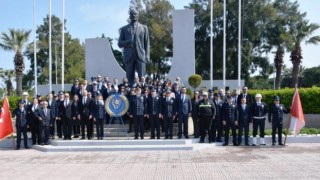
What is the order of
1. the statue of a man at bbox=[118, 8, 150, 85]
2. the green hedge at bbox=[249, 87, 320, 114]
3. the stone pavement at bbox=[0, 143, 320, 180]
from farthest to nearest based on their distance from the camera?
the green hedge at bbox=[249, 87, 320, 114] < the statue of a man at bbox=[118, 8, 150, 85] < the stone pavement at bbox=[0, 143, 320, 180]

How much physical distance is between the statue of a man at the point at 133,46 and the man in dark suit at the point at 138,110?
3.82 m

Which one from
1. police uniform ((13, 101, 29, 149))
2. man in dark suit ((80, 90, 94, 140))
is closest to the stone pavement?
police uniform ((13, 101, 29, 149))

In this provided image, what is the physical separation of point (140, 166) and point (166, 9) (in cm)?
3812

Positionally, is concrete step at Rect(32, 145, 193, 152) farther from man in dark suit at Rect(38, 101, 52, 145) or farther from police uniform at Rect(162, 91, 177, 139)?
police uniform at Rect(162, 91, 177, 139)

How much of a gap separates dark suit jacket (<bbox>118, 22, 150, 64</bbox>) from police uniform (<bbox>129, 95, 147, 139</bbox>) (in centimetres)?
424

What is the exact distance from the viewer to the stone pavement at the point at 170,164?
8.84 m

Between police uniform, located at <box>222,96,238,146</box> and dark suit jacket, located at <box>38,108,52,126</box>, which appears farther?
dark suit jacket, located at <box>38,108,52,126</box>

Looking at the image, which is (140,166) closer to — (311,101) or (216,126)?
(216,126)

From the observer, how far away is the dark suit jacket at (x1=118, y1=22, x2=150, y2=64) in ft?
59.8

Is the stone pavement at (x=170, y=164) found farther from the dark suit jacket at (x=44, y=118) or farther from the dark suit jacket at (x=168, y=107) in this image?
the dark suit jacket at (x=168, y=107)

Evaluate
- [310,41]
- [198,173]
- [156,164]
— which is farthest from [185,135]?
[310,41]

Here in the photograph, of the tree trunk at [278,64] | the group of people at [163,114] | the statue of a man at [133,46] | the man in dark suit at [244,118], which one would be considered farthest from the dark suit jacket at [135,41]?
the tree trunk at [278,64]

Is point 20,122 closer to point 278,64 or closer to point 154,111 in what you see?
point 154,111

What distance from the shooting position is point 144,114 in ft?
47.8
